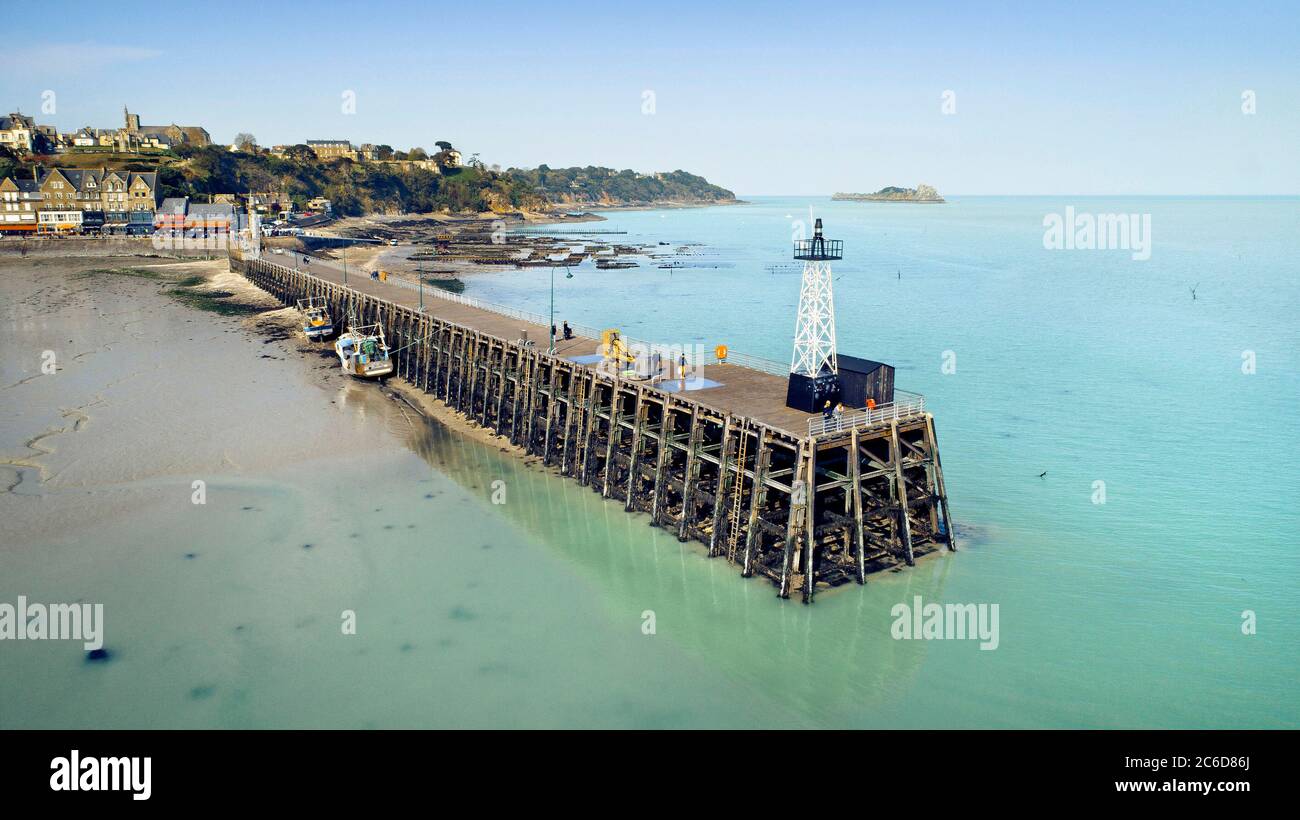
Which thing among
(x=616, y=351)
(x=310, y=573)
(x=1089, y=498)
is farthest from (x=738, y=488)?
(x=1089, y=498)

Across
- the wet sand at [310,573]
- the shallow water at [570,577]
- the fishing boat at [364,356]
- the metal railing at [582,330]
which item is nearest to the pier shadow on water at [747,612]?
the shallow water at [570,577]

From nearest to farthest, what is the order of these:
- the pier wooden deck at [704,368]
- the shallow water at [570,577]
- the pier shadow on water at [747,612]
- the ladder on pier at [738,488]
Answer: the shallow water at [570,577] < the pier shadow on water at [747,612] < the ladder on pier at [738,488] < the pier wooden deck at [704,368]

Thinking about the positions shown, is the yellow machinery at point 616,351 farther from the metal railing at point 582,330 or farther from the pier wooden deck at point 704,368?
the pier wooden deck at point 704,368

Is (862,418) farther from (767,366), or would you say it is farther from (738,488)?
(767,366)

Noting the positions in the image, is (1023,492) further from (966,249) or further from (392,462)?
(966,249)

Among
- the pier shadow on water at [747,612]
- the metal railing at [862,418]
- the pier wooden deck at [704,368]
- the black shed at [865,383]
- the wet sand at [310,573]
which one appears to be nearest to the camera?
the wet sand at [310,573]

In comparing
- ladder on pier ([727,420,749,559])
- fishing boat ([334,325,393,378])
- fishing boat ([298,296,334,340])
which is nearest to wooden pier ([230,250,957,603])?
ladder on pier ([727,420,749,559])
